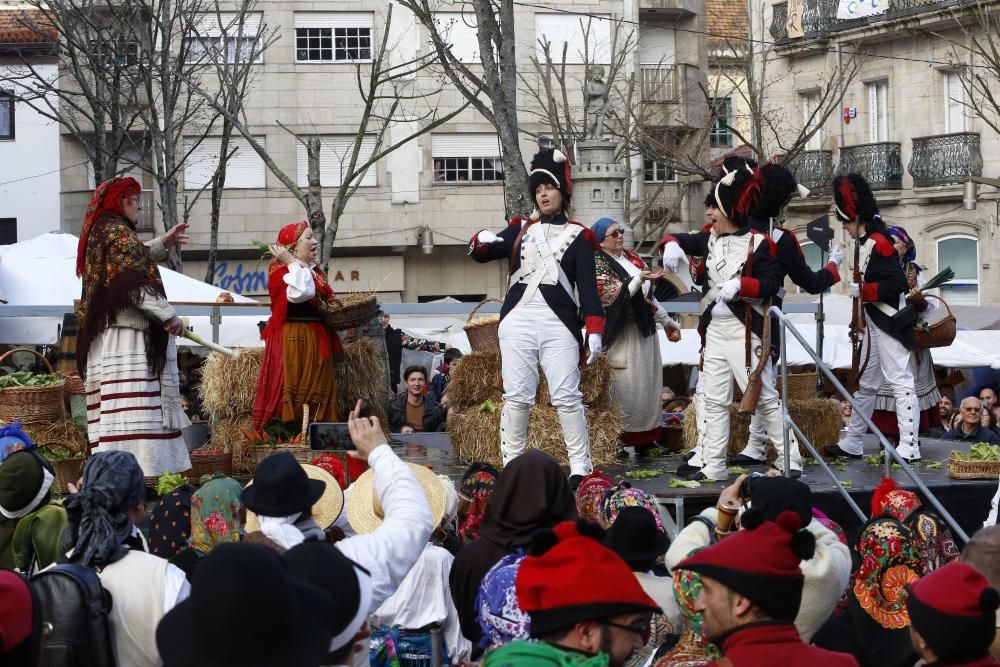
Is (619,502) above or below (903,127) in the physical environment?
below

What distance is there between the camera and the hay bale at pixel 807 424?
11.2m

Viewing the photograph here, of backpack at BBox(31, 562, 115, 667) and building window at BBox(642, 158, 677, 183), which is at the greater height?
building window at BBox(642, 158, 677, 183)

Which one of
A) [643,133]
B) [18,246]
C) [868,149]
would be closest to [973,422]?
[18,246]

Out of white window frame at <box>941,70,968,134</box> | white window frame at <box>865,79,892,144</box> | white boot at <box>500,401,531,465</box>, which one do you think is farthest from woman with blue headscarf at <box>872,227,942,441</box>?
white window frame at <box>865,79,892,144</box>

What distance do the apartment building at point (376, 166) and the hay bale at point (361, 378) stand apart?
2363 cm

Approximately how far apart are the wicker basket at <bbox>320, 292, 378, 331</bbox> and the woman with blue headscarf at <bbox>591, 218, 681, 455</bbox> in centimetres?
174

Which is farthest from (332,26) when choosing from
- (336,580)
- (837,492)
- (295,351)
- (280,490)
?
(336,580)

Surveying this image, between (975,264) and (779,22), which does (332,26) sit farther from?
(975,264)

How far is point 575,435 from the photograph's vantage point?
974 cm

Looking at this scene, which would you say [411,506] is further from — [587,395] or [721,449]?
[587,395]

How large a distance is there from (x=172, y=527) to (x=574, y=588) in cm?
346

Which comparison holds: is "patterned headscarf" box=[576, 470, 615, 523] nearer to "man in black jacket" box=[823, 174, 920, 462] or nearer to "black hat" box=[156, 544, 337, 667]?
"black hat" box=[156, 544, 337, 667]

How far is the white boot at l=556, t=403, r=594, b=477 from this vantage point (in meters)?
9.71

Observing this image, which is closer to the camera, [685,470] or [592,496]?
[592,496]
